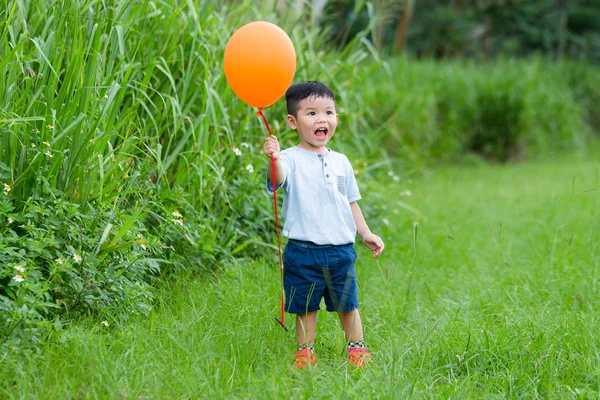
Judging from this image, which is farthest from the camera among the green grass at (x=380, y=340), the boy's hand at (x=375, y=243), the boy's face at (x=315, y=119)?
the boy's hand at (x=375, y=243)

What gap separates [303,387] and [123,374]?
63cm

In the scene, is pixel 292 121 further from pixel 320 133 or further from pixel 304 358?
pixel 304 358

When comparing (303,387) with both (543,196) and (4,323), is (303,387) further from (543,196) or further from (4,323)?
(543,196)

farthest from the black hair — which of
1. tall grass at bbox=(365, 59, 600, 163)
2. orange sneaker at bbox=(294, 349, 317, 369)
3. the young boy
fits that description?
tall grass at bbox=(365, 59, 600, 163)

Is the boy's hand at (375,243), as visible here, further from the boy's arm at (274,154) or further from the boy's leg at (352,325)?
the boy's arm at (274,154)

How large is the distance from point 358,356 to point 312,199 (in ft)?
2.13

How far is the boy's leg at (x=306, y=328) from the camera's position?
296 cm

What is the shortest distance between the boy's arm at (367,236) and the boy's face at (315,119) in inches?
14.3

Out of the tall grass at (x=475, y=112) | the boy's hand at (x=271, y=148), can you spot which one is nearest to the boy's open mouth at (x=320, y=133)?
the boy's hand at (x=271, y=148)

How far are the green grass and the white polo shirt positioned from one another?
41 cm

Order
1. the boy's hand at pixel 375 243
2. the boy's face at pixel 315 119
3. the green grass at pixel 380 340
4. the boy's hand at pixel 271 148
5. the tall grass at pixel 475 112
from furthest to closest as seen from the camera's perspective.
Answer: the tall grass at pixel 475 112 < the boy's hand at pixel 375 243 < the boy's face at pixel 315 119 < the boy's hand at pixel 271 148 < the green grass at pixel 380 340

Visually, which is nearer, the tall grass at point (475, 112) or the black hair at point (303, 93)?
the black hair at point (303, 93)

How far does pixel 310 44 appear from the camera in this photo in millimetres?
5094

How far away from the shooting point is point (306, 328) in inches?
117
